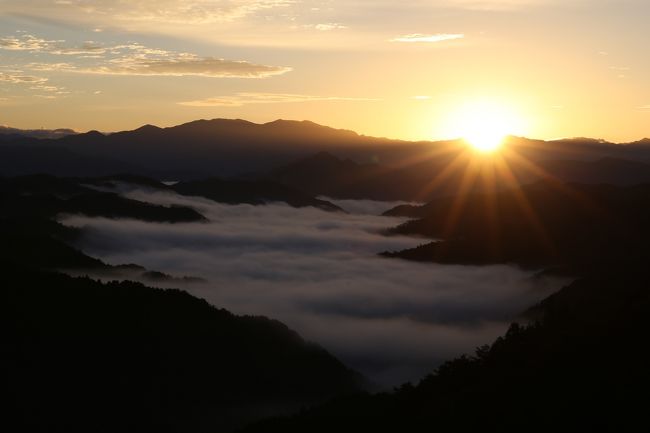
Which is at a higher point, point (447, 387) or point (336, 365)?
point (447, 387)

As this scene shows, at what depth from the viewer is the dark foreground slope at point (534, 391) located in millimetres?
48656

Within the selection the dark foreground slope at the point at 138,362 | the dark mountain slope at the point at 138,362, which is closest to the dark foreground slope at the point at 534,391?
the dark foreground slope at the point at 138,362

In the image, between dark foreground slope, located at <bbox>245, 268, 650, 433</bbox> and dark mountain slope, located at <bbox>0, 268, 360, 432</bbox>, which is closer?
dark foreground slope, located at <bbox>245, 268, 650, 433</bbox>

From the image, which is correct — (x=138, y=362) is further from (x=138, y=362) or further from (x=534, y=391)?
(x=534, y=391)

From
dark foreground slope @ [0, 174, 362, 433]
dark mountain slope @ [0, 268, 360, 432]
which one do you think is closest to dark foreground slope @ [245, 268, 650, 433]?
dark foreground slope @ [0, 174, 362, 433]

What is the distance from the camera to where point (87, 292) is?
424ft

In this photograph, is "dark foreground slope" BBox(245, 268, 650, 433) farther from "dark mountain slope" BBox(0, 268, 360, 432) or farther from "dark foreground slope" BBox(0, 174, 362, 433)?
"dark mountain slope" BBox(0, 268, 360, 432)

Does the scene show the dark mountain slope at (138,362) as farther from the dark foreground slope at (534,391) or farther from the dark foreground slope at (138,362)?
the dark foreground slope at (534,391)

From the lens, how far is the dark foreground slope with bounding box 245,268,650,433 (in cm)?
4866

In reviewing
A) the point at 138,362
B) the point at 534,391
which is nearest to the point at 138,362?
the point at 138,362

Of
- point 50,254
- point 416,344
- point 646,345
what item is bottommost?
point 416,344

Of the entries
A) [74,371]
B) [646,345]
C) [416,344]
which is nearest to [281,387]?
[74,371]

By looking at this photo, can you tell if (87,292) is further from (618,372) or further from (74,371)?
(618,372)

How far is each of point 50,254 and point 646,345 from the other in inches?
5662
